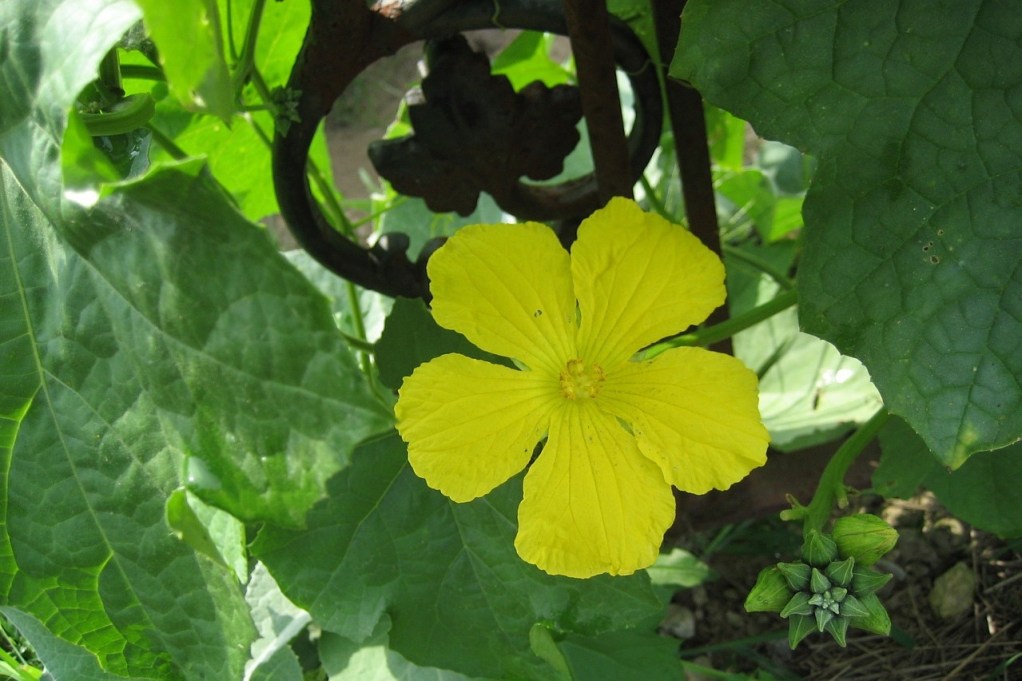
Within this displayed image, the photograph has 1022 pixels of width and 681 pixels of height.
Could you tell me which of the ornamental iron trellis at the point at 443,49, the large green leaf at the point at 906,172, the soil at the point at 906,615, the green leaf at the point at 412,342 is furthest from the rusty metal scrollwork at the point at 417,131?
the soil at the point at 906,615

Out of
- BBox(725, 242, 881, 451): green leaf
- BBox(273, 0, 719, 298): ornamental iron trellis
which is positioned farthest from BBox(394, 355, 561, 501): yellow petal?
BBox(725, 242, 881, 451): green leaf

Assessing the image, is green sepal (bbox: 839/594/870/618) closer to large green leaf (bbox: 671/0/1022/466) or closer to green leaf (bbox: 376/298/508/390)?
large green leaf (bbox: 671/0/1022/466)

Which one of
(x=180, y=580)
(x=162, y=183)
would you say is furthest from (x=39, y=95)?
(x=180, y=580)

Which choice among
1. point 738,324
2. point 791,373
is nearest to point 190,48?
point 738,324

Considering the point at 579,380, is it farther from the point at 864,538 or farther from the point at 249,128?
the point at 249,128

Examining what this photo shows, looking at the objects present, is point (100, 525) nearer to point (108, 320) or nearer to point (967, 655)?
point (108, 320)
